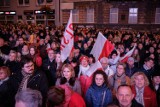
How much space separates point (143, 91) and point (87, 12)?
28845 mm

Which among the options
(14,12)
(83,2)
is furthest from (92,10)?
(14,12)

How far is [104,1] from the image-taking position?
31109mm

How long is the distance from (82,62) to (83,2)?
2743 cm

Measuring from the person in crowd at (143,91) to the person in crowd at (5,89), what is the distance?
2191mm

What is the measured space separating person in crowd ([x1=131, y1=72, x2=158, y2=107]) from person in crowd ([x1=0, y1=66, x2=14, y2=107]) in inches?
86.2

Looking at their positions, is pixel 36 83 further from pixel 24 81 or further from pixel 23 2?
pixel 23 2

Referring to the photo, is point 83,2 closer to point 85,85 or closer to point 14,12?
point 14,12

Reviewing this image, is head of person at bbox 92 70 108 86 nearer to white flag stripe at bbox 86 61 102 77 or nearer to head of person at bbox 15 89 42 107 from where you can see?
white flag stripe at bbox 86 61 102 77

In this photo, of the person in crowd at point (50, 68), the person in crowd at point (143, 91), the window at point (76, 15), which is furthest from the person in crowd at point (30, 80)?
the window at point (76, 15)

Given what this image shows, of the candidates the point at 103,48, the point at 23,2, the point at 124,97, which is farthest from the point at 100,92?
the point at 23,2

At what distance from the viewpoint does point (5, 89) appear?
4617 mm

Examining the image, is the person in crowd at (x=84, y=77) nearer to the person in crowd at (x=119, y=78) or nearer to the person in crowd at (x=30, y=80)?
the person in crowd at (x=119, y=78)

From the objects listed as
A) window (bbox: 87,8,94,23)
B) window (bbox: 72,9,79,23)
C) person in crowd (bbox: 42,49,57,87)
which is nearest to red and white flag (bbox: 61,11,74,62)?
person in crowd (bbox: 42,49,57,87)

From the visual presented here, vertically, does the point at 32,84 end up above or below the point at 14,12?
below
